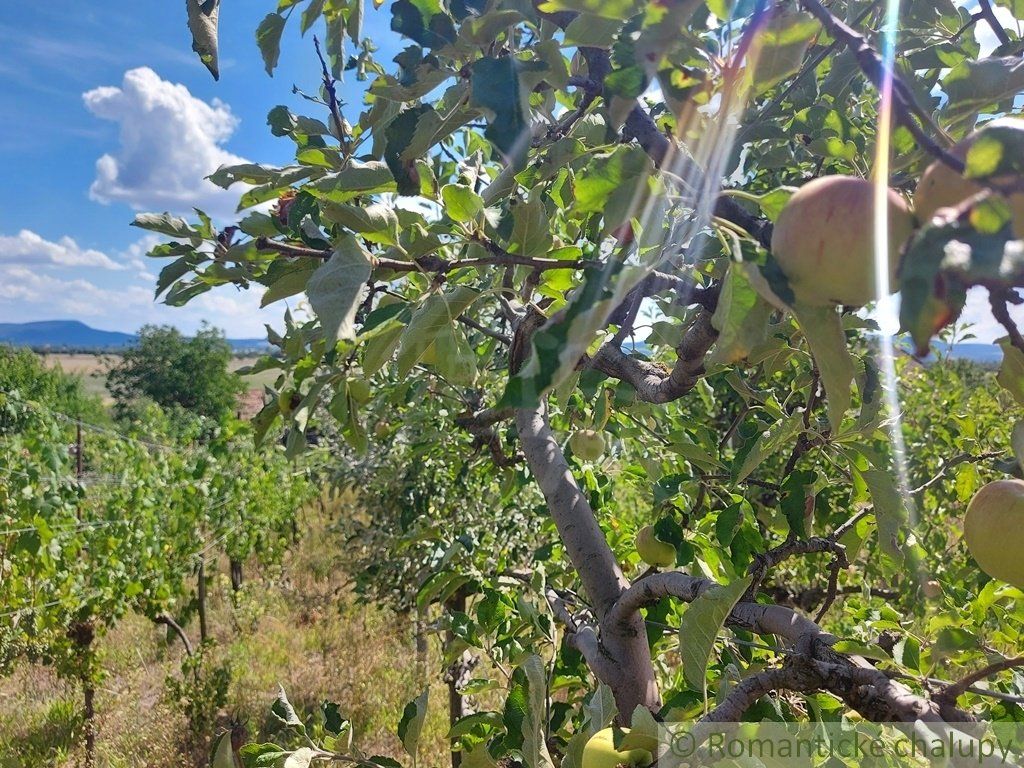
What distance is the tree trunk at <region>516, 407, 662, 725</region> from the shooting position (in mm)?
1151

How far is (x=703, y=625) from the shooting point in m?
0.75

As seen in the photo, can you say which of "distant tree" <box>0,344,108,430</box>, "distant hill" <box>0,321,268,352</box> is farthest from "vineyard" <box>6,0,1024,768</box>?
"distant hill" <box>0,321,268,352</box>

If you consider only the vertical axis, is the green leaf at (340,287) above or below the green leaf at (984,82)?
below

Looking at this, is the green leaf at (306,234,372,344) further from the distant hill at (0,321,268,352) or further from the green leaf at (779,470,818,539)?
the distant hill at (0,321,268,352)

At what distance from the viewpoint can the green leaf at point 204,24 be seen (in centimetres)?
72

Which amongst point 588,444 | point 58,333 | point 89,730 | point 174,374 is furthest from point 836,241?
point 58,333

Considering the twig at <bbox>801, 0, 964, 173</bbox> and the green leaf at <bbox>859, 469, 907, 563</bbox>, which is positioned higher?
the twig at <bbox>801, 0, 964, 173</bbox>

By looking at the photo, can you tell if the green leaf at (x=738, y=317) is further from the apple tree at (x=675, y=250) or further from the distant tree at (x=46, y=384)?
the distant tree at (x=46, y=384)

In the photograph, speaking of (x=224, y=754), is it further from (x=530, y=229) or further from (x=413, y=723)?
(x=530, y=229)

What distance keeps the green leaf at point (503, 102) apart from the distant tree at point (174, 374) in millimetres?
22324

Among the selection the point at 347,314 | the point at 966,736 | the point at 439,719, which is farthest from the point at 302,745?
the point at 439,719

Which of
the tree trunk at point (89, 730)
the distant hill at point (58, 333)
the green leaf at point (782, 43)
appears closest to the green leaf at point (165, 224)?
the green leaf at point (782, 43)

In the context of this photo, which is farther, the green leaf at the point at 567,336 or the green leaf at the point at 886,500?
the green leaf at the point at 886,500

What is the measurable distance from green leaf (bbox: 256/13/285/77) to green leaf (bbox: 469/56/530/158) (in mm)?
516
